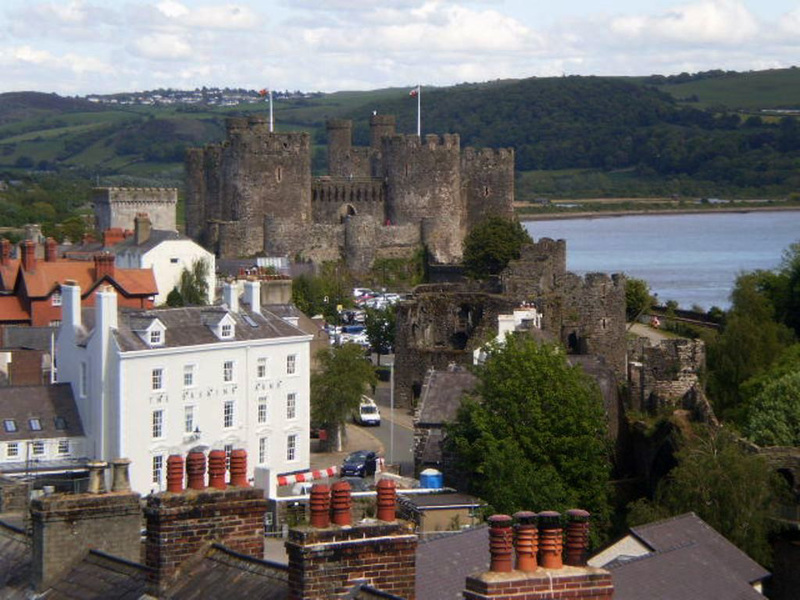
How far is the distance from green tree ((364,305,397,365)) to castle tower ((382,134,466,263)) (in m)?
16.7

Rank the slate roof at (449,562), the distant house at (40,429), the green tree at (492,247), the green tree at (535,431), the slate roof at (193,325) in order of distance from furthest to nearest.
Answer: the green tree at (492,247) → the slate roof at (193,325) → the distant house at (40,429) → the green tree at (535,431) → the slate roof at (449,562)

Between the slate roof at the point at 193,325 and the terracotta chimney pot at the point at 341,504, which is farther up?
the terracotta chimney pot at the point at 341,504

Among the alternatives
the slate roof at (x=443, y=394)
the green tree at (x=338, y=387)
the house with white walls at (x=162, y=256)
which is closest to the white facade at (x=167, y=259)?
the house with white walls at (x=162, y=256)

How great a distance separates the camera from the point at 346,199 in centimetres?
7412

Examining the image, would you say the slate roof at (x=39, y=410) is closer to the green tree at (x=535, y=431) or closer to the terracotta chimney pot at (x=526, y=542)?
the green tree at (x=535, y=431)

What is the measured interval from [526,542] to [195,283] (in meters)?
50.2

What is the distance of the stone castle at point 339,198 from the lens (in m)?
71.4

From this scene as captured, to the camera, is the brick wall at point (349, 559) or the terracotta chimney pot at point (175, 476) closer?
the brick wall at point (349, 559)

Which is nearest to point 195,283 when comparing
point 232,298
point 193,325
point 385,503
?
point 232,298

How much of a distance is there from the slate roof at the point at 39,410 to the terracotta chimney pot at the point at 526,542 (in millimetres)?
27490

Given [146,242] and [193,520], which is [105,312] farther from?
[193,520]

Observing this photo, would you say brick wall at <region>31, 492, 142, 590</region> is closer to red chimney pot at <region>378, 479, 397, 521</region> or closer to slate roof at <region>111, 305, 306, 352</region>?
red chimney pot at <region>378, 479, 397, 521</region>

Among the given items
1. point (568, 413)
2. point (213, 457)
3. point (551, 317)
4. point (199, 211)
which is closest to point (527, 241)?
point (199, 211)

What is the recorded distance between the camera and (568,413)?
33.5 metres
